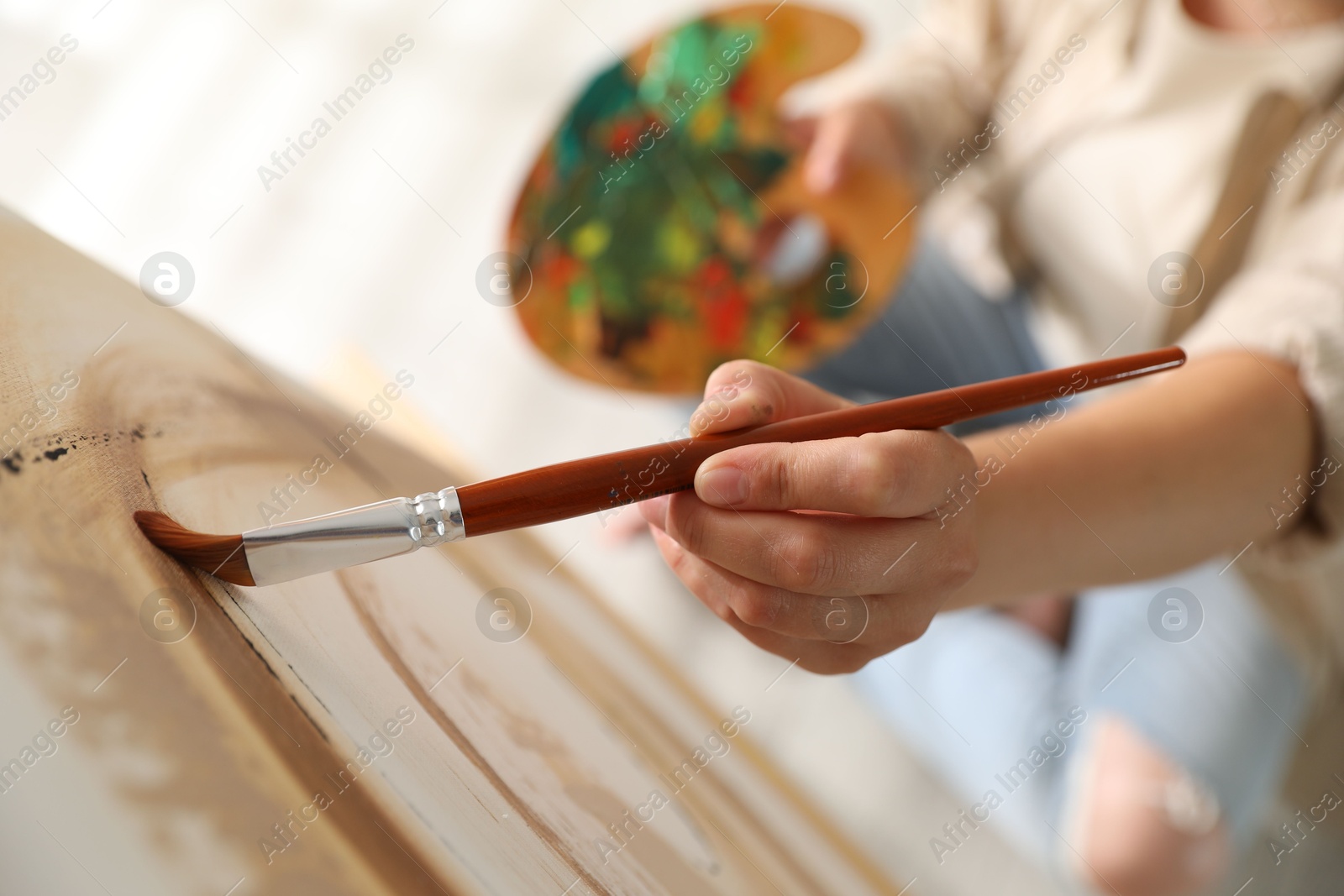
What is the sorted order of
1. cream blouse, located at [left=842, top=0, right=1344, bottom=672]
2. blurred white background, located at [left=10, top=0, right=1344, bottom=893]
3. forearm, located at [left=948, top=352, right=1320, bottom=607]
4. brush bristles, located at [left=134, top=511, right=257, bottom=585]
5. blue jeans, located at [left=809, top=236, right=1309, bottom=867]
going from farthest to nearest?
1. blurred white background, located at [left=10, top=0, right=1344, bottom=893]
2. blue jeans, located at [left=809, top=236, right=1309, bottom=867]
3. cream blouse, located at [left=842, top=0, right=1344, bottom=672]
4. forearm, located at [left=948, top=352, right=1320, bottom=607]
5. brush bristles, located at [left=134, top=511, right=257, bottom=585]

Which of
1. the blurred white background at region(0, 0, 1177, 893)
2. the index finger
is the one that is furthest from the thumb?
the index finger

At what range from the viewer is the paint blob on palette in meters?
0.74

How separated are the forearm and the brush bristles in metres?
0.27

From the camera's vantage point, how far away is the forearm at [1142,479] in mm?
384

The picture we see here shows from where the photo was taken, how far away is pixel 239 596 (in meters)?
0.28

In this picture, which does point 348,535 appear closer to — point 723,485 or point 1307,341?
point 723,485

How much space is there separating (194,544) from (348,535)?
46 millimetres

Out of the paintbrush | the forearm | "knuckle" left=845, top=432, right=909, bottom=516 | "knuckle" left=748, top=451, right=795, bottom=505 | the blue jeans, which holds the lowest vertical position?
the blue jeans

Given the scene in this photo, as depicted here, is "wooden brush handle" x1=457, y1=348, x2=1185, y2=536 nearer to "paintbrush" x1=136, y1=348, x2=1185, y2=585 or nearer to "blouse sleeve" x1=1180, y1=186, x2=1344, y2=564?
"paintbrush" x1=136, y1=348, x2=1185, y2=585

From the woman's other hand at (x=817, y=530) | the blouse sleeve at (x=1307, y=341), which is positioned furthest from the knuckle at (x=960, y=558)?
the blouse sleeve at (x=1307, y=341)

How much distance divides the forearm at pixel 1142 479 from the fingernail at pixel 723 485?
0.41ft

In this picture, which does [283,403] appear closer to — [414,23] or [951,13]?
[951,13]

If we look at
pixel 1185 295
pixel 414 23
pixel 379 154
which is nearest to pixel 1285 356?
pixel 1185 295

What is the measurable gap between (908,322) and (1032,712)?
1.11 feet
